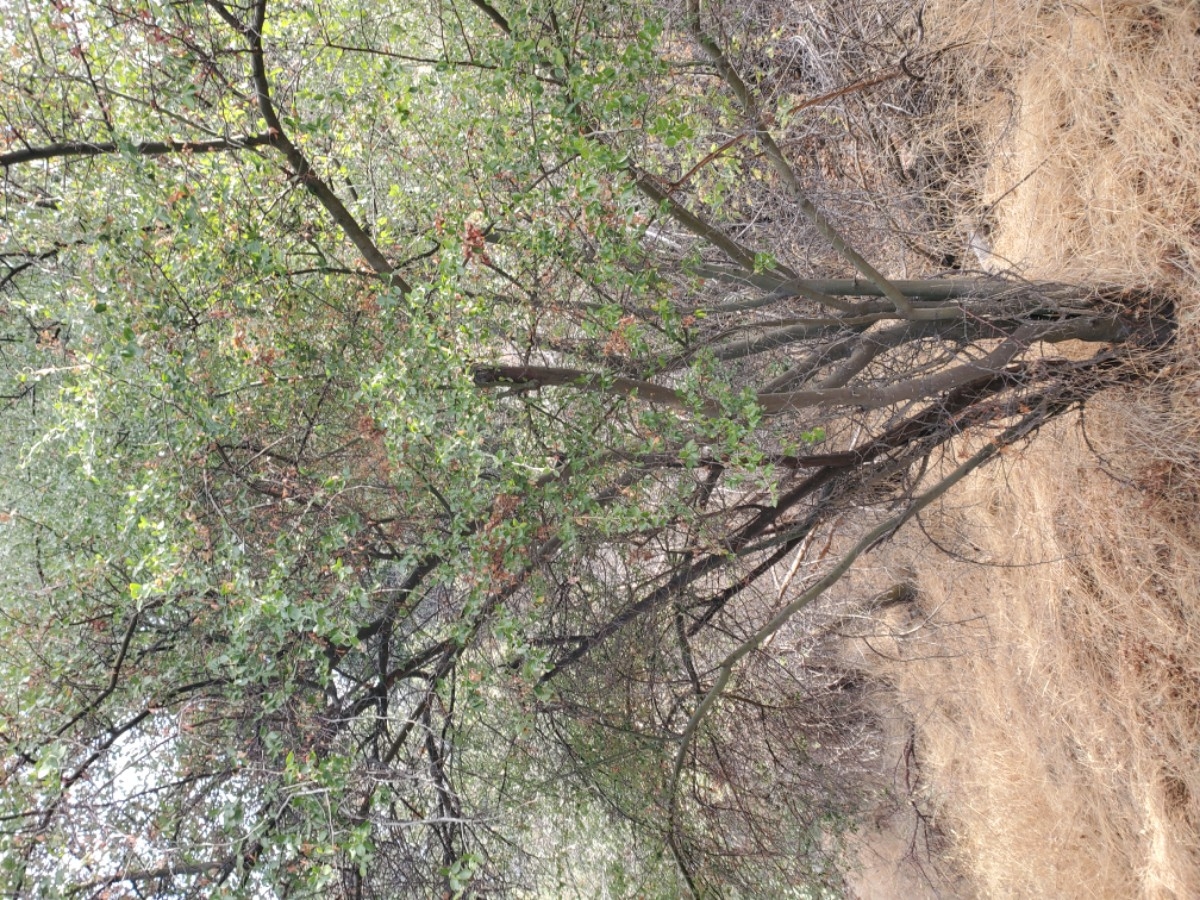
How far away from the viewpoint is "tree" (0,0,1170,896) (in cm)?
328

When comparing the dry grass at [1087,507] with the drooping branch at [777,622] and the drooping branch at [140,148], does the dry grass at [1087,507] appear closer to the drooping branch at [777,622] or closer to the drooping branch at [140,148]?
the drooping branch at [777,622]

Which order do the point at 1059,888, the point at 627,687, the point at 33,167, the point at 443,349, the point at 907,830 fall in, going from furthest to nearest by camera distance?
the point at 907,830 < the point at 1059,888 < the point at 627,687 < the point at 33,167 < the point at 443,349

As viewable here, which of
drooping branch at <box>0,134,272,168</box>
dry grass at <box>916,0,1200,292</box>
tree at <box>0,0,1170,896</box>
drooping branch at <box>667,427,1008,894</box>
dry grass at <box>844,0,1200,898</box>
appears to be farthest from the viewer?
drooping branch at <box>667,427,1008,894</box>

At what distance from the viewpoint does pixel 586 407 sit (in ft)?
13.9

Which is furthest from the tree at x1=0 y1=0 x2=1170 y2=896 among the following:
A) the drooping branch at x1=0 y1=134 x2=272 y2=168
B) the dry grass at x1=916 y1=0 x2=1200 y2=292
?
the dry grass at x1=916 y1=0 x2=1200 y2=292

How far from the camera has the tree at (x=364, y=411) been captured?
3.28 metres

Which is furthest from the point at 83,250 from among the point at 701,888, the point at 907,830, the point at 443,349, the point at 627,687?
the point at 907,830

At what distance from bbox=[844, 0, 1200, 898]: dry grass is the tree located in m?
0.49

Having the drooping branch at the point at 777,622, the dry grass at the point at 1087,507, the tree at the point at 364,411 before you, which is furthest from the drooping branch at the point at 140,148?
the dry grass at the point at 1087,507

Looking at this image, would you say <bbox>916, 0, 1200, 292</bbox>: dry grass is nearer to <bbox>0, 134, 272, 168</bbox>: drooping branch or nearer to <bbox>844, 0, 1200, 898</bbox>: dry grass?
<bbox>844, 0, 1200, 898</bbox>: dry grass

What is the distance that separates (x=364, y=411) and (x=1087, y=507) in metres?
4.22

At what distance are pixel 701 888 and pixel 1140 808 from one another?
108 inches

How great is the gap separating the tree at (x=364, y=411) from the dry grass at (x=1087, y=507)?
1.60 feet

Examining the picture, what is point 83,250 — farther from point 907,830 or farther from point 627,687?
point 907,830
